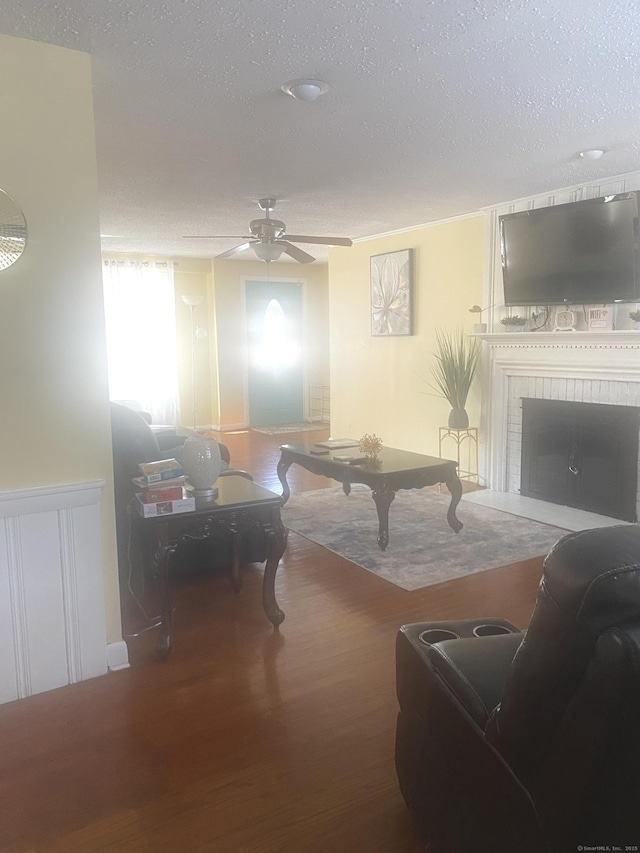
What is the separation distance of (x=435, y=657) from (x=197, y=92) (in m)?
2.58

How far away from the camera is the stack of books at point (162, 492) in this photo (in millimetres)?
2672

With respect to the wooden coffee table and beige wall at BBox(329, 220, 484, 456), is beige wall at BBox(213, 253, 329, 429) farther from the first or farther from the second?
the wooden coffee table

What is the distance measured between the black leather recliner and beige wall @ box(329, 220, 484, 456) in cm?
472

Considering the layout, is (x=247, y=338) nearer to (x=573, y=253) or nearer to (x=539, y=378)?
(x=539, y=378)

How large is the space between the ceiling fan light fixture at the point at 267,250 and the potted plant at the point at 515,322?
196 centimetres

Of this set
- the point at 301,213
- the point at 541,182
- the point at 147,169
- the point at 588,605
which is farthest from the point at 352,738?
the point at 301,213

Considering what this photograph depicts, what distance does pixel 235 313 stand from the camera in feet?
30.0

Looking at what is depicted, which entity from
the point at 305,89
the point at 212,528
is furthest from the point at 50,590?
the point at 305,89

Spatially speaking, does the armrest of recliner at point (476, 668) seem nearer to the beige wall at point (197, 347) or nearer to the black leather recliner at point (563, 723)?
the black leather recliner at point (563, 723)

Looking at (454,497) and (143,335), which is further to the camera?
(143,335)

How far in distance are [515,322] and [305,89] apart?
298 centimetres

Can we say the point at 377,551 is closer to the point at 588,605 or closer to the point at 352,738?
the point at 352,738

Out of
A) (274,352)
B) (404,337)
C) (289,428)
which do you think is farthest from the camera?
(274,352)

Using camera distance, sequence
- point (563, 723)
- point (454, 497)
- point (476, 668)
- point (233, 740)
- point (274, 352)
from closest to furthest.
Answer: point (563, 723) → point (476, 668) → point (233, 740) → point (454, 497) → point (274, 352)
